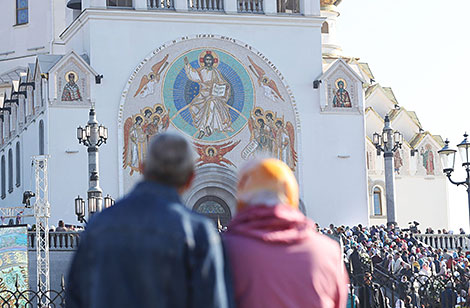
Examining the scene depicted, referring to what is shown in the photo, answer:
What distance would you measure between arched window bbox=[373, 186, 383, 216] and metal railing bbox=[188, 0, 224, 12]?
575 inches

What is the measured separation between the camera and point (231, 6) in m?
39.8

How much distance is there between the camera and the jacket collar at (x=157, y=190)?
17.7 ft

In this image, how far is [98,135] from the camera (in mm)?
32125

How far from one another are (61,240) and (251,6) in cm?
1247

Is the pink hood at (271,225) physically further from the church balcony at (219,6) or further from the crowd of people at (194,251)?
the church balcony at (219,6)

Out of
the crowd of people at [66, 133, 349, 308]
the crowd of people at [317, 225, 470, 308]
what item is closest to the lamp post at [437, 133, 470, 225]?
the crowd of people at [317, 225, 470, 308]

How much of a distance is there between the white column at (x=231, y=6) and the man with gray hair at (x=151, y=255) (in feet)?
113

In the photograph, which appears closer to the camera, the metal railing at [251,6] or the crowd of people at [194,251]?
the crowd of people at [194,251]

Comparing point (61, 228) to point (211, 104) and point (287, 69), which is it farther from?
point (287, 69)

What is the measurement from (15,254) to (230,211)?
14.0m

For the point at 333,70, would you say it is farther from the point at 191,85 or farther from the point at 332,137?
the point at 191,85

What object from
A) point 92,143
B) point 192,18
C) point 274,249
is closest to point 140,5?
point 192,18

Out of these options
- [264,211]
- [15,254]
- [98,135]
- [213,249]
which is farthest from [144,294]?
[98,135]

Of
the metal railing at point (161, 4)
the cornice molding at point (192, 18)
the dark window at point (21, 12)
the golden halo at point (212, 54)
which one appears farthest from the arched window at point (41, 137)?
the dark window at point (21, 12)
